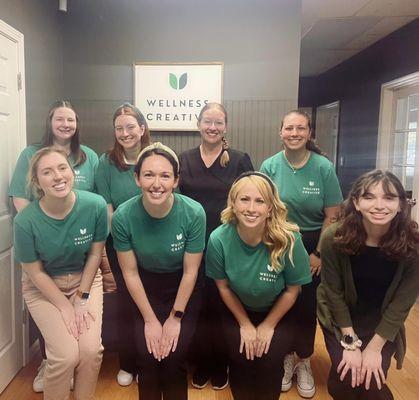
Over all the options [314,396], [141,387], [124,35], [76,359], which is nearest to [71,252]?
[76,359]

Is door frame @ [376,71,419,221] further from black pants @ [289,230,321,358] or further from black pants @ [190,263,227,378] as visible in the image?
black pants @ [190,263,227,378]

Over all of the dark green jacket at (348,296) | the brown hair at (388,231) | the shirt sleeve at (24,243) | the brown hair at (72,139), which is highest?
the brown hair at (72,139)

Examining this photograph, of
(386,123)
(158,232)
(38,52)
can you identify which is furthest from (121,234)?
(386,123)

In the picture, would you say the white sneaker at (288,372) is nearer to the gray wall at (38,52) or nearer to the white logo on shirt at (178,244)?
the white logo on shirt at (178,244)

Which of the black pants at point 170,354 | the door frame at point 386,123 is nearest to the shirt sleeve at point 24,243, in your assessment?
the black pants at point 170,354

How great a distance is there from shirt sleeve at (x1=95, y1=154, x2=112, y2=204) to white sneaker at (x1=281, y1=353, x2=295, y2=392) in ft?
3.76

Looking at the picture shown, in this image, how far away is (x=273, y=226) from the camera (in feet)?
4.48

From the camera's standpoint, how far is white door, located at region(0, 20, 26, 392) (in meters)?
1.68

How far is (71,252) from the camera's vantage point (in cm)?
146

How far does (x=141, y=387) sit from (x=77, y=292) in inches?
17.4

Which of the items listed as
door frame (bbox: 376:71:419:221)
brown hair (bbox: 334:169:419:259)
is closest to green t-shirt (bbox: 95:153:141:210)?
brown hair (bbox: 334:169:419:259)

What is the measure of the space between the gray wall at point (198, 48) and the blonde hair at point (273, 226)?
112 centimetres

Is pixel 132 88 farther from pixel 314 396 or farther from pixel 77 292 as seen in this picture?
pixel 314 396

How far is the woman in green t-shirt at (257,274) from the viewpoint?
1.35 metres
